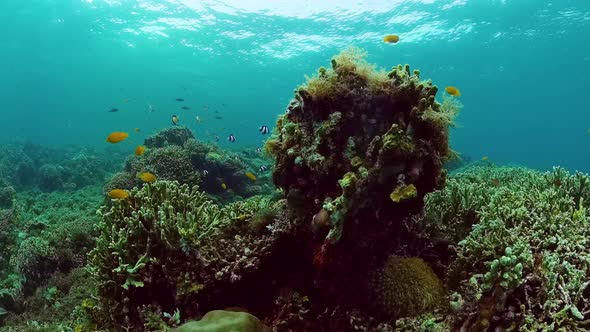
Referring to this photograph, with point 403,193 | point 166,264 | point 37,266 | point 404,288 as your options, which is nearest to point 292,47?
point 37,266

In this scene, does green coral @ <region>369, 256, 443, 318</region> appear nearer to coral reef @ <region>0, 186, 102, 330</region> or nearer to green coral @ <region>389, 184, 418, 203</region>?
green coral @ <region>389, 184, 418, 203</region>

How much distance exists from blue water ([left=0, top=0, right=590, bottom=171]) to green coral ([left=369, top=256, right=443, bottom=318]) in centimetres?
999

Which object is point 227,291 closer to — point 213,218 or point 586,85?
point 213,218

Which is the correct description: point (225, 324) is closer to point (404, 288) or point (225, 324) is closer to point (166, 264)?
point (166, 264)

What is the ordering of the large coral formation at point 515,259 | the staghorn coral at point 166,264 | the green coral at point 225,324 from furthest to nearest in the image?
the staghorn coral at point 166,264 → the green coral at point 225,324 → the large coral formation at point 515,259

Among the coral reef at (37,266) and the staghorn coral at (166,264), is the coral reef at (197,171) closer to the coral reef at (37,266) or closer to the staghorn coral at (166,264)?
the coral reef at (37,266)

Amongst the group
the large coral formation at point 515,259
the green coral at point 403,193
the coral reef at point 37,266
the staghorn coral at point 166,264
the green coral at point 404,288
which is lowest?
the coral reef at point 37,266

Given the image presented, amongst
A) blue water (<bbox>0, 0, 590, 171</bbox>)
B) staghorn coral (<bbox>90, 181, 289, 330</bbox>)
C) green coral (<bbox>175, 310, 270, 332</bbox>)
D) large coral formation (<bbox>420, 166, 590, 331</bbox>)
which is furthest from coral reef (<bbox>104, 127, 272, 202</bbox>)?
large coral formation (<bbox>420, 166, 590, 331</bbox>)

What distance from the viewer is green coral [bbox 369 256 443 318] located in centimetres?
372

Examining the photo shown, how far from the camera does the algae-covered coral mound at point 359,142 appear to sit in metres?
3.76

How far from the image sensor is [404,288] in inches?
149

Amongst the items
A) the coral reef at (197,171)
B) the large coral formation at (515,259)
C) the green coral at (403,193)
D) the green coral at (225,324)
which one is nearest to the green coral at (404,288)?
the large coral formation at (515,259)

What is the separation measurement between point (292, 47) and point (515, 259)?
4950cm

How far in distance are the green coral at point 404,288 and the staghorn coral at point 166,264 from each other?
130 cm
